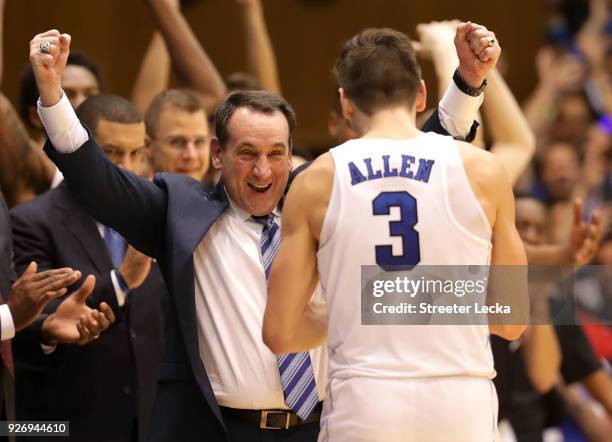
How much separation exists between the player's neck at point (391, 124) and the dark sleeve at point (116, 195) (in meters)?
0.82

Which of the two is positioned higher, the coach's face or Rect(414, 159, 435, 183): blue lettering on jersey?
the coach's face

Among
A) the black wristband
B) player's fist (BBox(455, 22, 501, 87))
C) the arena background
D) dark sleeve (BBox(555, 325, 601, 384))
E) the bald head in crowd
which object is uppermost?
the arena background

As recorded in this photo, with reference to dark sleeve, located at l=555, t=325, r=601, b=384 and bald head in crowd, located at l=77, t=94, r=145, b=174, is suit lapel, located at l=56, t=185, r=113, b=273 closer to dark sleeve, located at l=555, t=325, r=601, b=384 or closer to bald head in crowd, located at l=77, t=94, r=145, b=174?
bald head in crowd, located at l=77, t=94, r=145, b=174

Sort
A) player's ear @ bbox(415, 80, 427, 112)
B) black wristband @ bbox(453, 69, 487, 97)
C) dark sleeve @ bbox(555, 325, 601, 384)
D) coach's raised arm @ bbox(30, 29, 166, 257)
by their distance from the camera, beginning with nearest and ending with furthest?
1. player's ear @ bbox(415, 80, 427, 112)
2. coach's raised arm @ bbox(30, 29, 166, 257)
3. black wristband @ bbox(453, 69, 487, 97)
4. dark sleeve @ bbox(555, 325, 601, 384)

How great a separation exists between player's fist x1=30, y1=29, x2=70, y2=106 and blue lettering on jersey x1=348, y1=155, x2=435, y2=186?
0.91 m

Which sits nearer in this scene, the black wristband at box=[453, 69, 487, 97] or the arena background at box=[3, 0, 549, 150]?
the black wristband at box=[453, 69, 487, 97]

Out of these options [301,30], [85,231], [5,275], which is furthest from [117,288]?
[301,30]

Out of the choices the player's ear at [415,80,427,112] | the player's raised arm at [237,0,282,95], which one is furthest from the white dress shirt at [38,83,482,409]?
the player's raised arm at [237,0,282,95]

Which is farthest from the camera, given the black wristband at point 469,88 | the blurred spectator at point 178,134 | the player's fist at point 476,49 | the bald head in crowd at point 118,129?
the blurred spectator at point 178,134

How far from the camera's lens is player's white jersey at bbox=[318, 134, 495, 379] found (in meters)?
2.92

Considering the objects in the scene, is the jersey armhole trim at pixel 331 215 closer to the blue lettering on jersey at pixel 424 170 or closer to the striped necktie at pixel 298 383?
the blue lettering on jersey at pixel 424 170

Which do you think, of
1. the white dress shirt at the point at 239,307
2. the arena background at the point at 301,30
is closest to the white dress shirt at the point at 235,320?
the white dress shirt at the point at 239,307

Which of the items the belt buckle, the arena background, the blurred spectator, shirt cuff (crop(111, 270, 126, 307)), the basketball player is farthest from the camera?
the arena background

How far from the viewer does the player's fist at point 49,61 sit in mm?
3209
